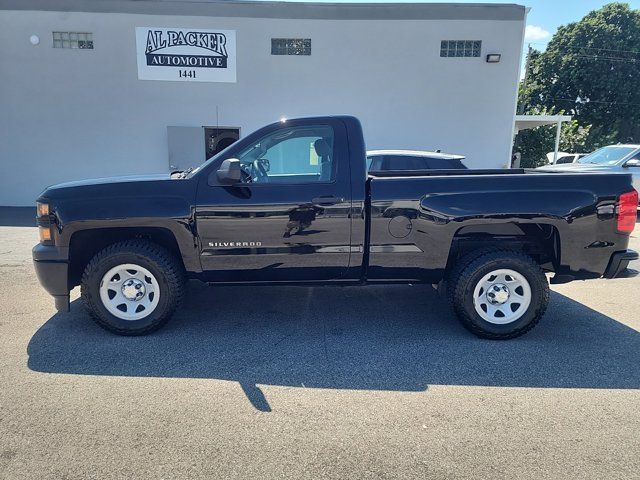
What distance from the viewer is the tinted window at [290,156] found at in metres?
3.94

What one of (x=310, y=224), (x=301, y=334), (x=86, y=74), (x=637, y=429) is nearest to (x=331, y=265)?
(x=310, y=224)

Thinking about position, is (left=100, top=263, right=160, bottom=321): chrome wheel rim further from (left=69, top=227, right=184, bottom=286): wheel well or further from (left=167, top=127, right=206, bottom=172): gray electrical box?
(left=167, top=127, right=206, bottom=172): gray electrical box

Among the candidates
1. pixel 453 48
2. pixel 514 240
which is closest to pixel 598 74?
pixel 453 48

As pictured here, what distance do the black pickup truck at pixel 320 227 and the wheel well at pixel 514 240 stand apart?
2 centimetres

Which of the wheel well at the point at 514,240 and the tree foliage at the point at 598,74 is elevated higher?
the tree foliage at the point at 598,74

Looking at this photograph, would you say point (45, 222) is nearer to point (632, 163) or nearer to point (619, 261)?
point (619, 261)

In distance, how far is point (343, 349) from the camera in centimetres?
374

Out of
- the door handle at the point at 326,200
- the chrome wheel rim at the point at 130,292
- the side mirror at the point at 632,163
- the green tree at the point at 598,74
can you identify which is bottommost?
the chrome wheel rim at the point at 130,292

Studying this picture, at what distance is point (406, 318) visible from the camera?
449 cm

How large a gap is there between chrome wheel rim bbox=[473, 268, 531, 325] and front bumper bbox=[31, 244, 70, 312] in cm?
371

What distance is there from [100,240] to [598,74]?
3826cm

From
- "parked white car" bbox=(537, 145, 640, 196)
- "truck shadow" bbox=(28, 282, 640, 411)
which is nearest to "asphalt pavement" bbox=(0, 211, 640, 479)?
"truck shadow" bbox=(28, 282, 640, 411)

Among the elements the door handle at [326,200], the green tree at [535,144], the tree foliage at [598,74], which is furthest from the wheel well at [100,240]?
the tree foliage at [598,74]

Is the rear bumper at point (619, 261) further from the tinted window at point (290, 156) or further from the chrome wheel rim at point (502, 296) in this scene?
the tinted window at point (290, 156)
